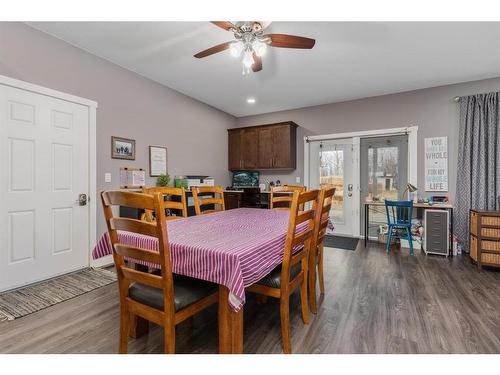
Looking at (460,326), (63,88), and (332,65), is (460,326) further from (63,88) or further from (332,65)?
(63,88)

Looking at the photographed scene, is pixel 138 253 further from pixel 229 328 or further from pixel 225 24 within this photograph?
pixel 225 24

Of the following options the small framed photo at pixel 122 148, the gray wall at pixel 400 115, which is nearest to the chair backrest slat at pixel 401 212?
the gray wall at pixel 400 115

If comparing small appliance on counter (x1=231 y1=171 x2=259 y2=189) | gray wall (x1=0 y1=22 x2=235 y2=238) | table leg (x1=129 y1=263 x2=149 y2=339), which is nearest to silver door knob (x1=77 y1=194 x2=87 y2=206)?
gray wall (x1=0 y1=22 x2=235 y2=238)

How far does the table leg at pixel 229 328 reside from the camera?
4.43 ft

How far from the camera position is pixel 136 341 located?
1.69 m

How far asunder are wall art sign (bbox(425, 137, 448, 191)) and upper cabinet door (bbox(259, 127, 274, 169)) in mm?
2707

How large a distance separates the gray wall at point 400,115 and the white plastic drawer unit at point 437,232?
0.66m

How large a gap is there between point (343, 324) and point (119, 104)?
3595mm

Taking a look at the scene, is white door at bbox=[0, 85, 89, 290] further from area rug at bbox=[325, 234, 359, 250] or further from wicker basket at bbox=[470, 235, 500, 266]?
wicker basket at bbox=[470, 235, 500, 266]

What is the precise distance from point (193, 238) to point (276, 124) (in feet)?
13.4

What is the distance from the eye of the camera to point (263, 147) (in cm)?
532

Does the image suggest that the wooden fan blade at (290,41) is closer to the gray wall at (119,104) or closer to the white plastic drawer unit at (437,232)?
the gray wall at (119,104)
